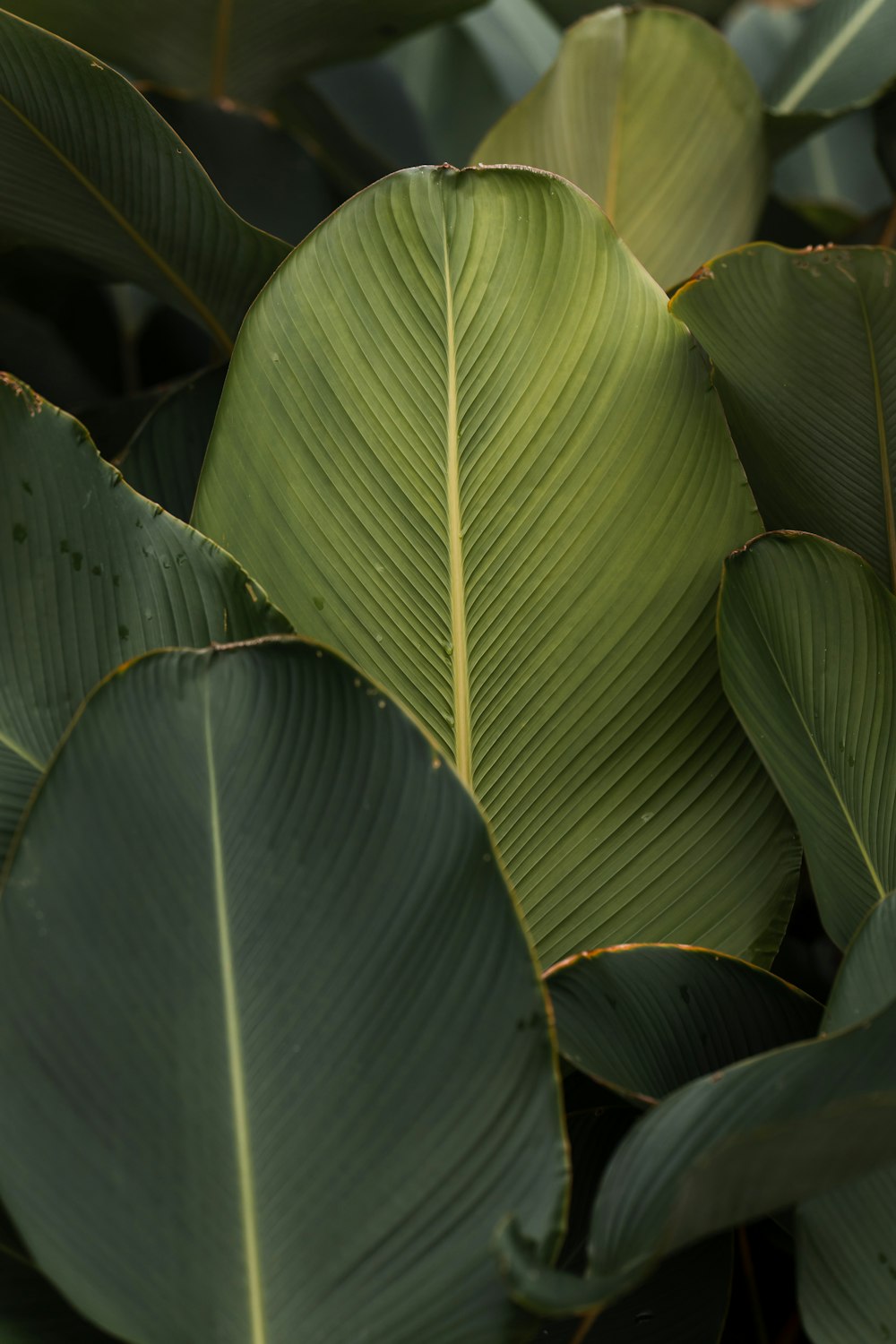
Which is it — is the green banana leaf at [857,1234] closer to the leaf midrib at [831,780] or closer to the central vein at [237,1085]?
the leaf midrib at [831,780]

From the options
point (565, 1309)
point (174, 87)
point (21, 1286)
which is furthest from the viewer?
point (174, 87)

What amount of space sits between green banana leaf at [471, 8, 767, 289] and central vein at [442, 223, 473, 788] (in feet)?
0.86

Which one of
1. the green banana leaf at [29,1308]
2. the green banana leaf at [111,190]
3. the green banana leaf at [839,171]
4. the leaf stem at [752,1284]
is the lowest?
the leaf stem at [752,1284]

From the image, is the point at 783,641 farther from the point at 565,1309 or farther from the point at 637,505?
the point at 565,1309

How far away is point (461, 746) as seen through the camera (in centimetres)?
43

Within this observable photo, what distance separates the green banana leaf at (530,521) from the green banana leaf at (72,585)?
4 centimetres

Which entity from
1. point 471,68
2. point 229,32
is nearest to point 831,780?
point 229,32

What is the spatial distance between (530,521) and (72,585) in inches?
6.9

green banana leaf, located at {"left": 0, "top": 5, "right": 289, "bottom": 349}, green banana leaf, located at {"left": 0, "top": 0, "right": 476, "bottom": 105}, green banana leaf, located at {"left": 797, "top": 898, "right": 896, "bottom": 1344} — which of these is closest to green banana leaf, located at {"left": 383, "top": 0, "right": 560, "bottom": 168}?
green banana leaf, located at {"left": 0, "top": 0, "right": 476, "bottom": 105}

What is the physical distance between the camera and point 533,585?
43cm

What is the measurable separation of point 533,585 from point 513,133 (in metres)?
0.35

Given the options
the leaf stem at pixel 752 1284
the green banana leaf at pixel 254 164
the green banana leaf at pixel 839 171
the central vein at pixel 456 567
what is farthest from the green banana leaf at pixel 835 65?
the leaf stem at pixel 752 1284

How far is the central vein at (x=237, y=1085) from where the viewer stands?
0.32 m

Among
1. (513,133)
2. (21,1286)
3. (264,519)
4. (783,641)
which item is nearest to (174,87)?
(513,133)
